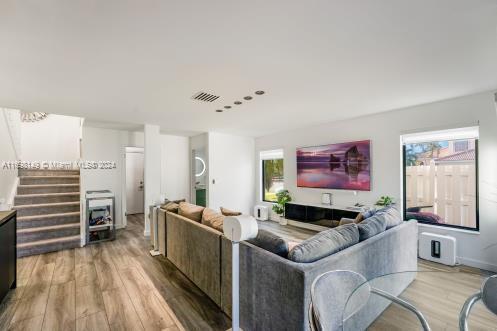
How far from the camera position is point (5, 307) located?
2205 millimetres

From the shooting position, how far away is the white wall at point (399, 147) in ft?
9.96

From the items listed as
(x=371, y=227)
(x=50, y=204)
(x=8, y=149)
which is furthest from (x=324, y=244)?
(x=8, y=149)

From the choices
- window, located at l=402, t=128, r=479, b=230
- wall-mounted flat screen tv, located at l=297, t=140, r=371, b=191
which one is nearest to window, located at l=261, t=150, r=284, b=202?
wall-mounted flat screen tv, located at l=297, t=140, r=371, b=191

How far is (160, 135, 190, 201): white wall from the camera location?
6238mm

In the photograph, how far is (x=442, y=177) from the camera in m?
3.61

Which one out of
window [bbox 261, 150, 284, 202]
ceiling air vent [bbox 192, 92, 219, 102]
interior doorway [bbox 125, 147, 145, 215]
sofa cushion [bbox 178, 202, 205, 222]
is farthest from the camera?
interior doorway [bbox 125, 147, 145, 215]

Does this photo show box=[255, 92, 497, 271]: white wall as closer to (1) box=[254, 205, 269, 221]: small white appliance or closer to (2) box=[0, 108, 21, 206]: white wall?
(1) box=[254, 205, 269, 221]: small white appliance

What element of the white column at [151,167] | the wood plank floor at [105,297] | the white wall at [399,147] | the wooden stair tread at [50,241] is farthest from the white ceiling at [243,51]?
the wood plank floor at [105,297]

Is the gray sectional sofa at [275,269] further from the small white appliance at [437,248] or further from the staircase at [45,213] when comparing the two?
the staircase at [45,213]

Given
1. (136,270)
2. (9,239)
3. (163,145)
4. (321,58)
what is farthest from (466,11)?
(163,145)

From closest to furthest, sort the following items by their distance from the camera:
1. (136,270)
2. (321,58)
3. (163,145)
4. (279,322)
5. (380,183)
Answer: (279,322), (321,58), (136,270), (380,183), (163,145)

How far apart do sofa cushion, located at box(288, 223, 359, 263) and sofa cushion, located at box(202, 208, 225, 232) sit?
3.05ft

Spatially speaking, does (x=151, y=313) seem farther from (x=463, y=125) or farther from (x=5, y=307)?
(x=463, y=125)

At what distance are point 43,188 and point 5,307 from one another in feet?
9.94
